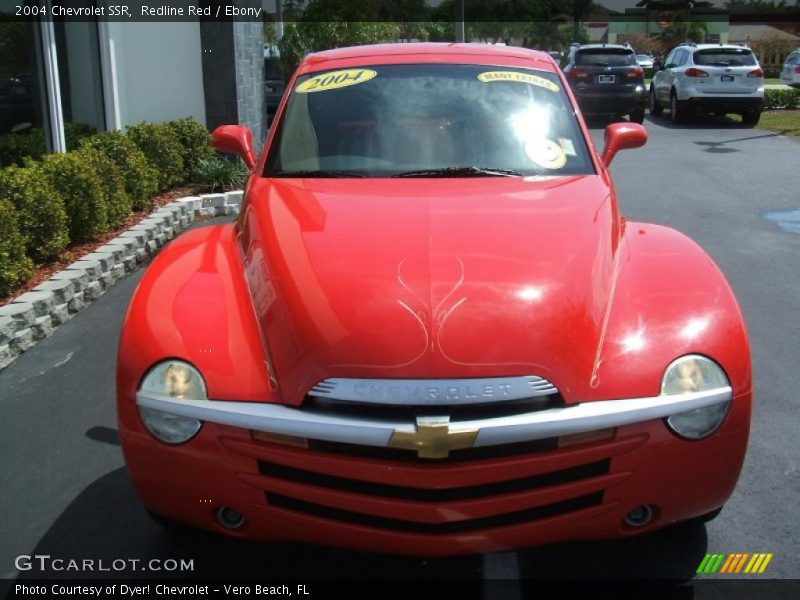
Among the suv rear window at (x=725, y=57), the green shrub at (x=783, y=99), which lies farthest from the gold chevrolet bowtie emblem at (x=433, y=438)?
the green shrub at (x=783, y=99)

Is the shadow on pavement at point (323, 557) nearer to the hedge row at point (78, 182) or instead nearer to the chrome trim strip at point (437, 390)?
the chrome trim strip at point (437, 390)

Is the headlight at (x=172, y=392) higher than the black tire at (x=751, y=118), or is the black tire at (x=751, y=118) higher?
the headlight at (x=172, y=392)

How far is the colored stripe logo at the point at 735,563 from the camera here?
3.20 meters

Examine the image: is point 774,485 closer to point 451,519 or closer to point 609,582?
point 609,582

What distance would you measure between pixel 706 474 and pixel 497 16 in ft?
183

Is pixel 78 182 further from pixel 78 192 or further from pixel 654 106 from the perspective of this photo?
pixel 654 106

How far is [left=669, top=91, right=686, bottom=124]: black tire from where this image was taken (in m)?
19.9

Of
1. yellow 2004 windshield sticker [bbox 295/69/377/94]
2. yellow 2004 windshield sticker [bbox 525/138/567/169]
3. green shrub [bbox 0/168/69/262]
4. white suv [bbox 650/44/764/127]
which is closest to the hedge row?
green shrub [bbox 0/168/69/262]

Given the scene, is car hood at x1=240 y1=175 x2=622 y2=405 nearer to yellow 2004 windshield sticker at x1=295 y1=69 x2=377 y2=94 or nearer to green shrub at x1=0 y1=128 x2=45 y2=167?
yellow 2004 windshield sticker at x1=295 y1=69 x2=377 y2=94

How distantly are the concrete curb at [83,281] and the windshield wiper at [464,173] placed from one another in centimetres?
289

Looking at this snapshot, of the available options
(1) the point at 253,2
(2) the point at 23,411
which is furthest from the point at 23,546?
(1) the point at 253,2

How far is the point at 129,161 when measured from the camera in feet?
28.6

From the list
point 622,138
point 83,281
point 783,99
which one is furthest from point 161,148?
point 783,99
